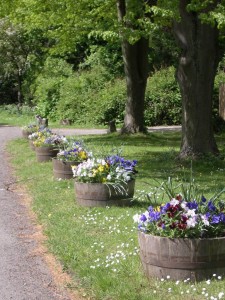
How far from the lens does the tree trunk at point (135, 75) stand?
22.2 metres

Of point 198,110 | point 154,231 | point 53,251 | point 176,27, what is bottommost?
point 53,251

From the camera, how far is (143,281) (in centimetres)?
580

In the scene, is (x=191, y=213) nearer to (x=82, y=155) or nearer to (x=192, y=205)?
(x=192, y=205)

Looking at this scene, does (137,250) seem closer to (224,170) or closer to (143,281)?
(143,281)

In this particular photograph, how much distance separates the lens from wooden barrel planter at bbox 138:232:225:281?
5.60m

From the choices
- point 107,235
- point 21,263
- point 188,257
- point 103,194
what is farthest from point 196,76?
point 188,257

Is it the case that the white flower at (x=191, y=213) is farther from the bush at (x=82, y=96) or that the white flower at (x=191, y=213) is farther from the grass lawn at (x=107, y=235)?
the bush at (x=82, y=96)

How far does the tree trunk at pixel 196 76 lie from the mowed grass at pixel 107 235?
0.55m

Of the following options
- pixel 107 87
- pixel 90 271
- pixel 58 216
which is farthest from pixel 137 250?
pixel 107 87

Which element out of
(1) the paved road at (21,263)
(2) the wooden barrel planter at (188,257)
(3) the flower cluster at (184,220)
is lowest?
(1) the paved road at (21,263)

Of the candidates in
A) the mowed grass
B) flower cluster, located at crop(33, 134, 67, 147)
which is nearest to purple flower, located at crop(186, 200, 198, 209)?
the mowed grass

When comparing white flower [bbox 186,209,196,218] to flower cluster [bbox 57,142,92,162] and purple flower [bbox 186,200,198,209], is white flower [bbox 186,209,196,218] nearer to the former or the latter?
purple flower [bbox 186,200,198,209]

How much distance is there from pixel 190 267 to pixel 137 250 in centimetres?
124

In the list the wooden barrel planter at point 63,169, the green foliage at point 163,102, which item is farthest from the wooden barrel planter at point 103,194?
the green foliage at point 163,102
